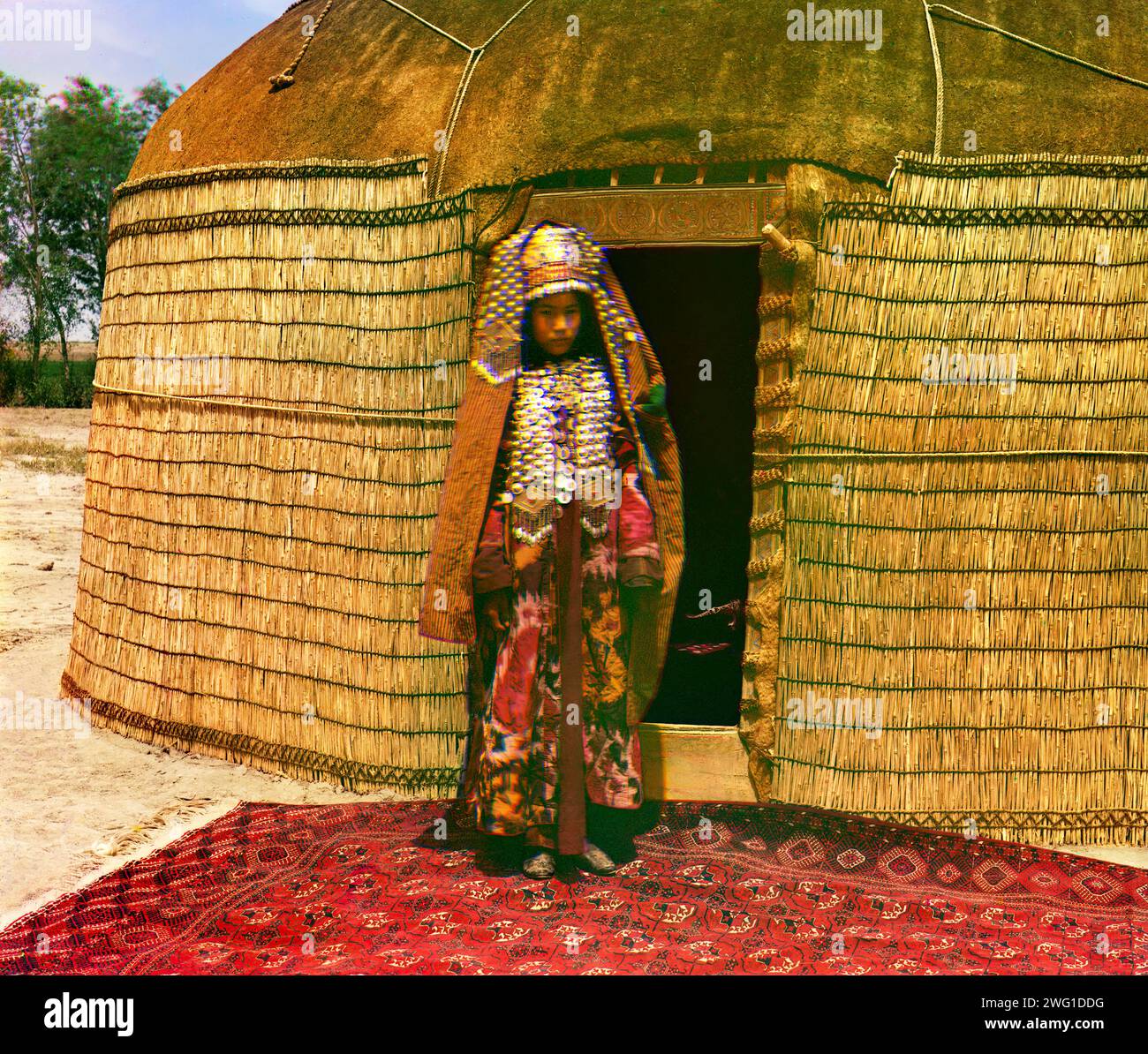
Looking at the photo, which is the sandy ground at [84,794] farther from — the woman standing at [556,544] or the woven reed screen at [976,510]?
the woman standing at [556,544]

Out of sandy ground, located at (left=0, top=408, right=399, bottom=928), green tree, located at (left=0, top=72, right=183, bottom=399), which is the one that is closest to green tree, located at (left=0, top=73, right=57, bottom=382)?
green tree, located at (left=0, top=72, right=183, bottom=399)

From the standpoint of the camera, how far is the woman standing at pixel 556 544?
150 inches

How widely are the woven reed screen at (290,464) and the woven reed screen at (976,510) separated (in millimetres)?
1387

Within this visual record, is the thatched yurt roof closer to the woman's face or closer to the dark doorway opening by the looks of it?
the woman's face

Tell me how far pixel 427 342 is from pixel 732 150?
1.33m

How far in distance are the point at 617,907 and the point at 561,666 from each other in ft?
2.54

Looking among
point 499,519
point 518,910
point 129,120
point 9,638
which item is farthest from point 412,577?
point 129,120

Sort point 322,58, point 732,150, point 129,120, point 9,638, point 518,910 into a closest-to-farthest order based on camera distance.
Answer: point 518,910
point 732,150
point 322,58
point 9,638
point 129,120

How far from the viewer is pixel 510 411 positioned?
3871 mm

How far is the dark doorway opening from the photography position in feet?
21.1

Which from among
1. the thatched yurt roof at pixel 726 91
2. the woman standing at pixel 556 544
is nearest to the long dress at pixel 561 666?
the woman standing at pixel 556 544

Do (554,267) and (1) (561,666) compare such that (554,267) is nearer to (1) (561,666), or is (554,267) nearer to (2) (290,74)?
(1) (561,666)

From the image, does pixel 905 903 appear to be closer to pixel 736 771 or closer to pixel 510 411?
pixel 736 771

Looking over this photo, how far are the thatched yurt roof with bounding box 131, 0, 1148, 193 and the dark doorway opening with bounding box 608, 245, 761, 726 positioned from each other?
191cm
